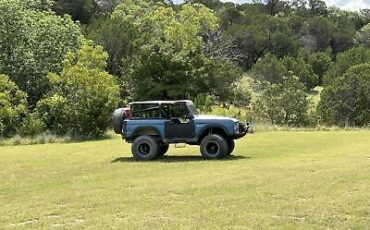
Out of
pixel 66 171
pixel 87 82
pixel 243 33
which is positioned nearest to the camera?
pixel 66 171

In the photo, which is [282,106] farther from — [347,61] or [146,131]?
[146,131]

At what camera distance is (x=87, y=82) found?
28.9 meters

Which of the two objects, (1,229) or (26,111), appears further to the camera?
(26,111)

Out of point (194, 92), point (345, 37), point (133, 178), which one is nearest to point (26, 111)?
point (194, 92)

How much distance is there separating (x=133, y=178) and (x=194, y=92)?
27.5 metres

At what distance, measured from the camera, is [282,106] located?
37.5m

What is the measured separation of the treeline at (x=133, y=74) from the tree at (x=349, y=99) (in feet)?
0.24

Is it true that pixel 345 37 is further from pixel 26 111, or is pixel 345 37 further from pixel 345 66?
pixel 26 111

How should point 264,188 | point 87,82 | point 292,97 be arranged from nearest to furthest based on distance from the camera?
point 264,188
point 87,82
point 292,97

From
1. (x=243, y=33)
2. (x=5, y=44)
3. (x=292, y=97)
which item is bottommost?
(x=292, y=97)

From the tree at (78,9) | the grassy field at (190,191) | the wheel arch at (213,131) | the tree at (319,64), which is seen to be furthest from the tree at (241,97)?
the tree at (78,9)

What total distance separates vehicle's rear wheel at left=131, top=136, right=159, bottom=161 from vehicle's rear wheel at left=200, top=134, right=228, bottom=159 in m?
1.40

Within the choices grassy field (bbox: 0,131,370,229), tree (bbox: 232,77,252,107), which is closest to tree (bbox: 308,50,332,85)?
tree (bbox: 232,77,252,107)

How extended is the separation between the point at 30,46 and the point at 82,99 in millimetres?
7964
